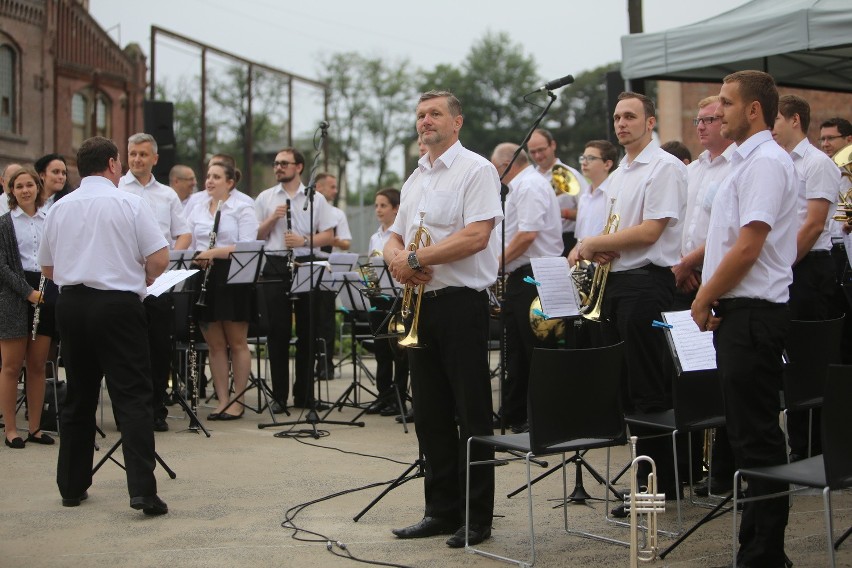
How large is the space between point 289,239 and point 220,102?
1326 centimetres

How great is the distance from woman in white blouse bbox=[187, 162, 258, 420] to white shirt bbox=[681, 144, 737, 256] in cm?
435

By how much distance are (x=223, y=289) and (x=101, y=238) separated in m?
3.34

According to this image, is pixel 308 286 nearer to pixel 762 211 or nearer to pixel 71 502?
pixel 71 502

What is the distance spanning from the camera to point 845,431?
4402 mm

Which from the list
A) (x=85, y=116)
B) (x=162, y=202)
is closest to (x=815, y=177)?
(x=162, y=202)

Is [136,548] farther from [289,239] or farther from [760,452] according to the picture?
[289,239]

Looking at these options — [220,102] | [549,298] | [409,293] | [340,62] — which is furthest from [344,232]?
[340,62]

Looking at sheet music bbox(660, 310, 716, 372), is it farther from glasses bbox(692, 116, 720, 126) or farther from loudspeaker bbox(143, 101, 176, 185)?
loudspeaker bbox(143, 101, 176, 185)

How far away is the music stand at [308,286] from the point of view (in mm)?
9195

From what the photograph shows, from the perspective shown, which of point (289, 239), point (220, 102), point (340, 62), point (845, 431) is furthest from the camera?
point (340, 62)

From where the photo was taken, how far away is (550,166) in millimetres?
11195

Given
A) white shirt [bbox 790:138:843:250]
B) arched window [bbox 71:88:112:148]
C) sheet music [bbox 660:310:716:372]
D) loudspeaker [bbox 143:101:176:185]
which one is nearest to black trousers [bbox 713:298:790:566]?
sheet music [bbox 660:310:716:372]

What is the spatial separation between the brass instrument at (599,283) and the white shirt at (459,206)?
1.10 metres

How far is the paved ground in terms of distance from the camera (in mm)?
5422
